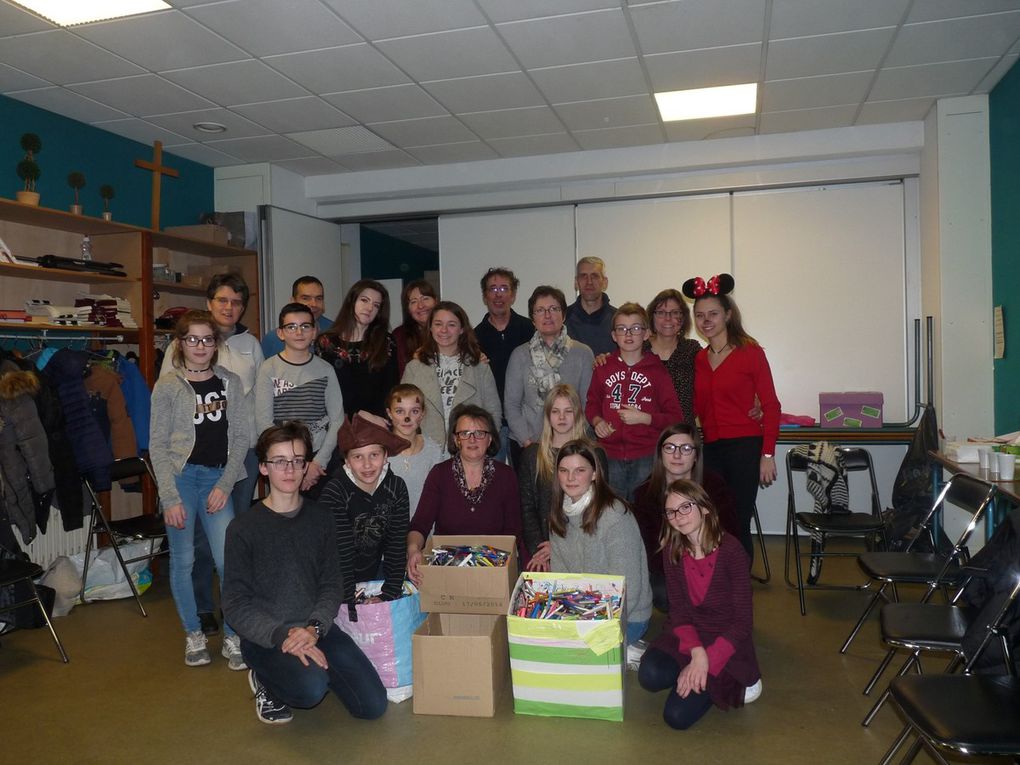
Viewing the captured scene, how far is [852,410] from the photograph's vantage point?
17.2 feet

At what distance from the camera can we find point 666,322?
12.7 ft

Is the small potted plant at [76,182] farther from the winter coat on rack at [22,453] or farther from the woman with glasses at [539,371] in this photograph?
the woman with glasses at [539,371]

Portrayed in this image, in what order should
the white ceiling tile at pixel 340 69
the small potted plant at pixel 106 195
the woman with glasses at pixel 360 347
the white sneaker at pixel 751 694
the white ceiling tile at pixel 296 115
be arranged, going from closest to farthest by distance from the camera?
the white sneaker at pixel 751 694 → the woman with glasses at pixel 360 347 → the white ceiling tile at pixel 340 69 → the white ceiling tile at pixel 296 115 → the small potted plant at pixel 106 195

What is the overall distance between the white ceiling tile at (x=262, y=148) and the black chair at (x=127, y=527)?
2.33 meters

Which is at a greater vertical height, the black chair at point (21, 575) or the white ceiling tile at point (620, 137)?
the white ceiling tile at point (620, 137)

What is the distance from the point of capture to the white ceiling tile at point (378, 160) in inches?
226

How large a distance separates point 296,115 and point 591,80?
1.87 m

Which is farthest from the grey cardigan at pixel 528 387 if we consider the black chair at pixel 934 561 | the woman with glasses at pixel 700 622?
the black chair at pixel 934 561

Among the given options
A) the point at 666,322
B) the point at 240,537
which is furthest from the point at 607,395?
the point at 240,537

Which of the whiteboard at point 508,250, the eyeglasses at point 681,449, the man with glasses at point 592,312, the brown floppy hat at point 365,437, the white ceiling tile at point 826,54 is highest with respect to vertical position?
the white ceiling tile at point 826,54

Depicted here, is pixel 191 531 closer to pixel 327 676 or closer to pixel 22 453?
pixel 327 676

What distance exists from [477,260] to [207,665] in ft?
12.9

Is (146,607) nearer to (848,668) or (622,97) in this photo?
(848,668)

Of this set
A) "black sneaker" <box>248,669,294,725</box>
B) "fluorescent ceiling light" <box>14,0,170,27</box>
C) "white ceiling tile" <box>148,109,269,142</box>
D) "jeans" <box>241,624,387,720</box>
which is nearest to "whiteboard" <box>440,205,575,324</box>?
"white ceiling tile" <box>148,109,269,142</box>
